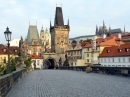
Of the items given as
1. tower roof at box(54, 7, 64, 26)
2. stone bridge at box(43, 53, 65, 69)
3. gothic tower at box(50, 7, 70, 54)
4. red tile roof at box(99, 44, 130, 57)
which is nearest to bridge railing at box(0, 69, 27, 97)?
red tile roof at box(99, 44, 130, 57)

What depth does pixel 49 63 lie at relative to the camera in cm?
11850

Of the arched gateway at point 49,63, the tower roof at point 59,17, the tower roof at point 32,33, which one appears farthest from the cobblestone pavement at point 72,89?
the tower roof at point 32,33

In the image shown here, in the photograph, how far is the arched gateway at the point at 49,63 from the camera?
114 meters

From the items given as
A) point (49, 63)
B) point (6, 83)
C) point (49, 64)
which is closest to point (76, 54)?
point (49, 64)

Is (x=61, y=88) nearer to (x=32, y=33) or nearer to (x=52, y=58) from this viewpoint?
(x=52, y=58)

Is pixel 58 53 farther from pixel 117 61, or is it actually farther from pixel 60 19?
pixel 117 61

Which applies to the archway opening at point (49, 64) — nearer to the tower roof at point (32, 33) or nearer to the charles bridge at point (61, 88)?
the tower roof at point (32, 33)

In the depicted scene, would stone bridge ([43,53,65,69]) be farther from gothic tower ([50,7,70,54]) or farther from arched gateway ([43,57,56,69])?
gothic tower ([50,7,70,54])

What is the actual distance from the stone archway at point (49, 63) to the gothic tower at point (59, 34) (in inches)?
174

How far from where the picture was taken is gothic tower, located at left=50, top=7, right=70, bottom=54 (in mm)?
115938

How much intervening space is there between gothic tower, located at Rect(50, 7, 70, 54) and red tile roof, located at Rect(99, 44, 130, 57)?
42442mm

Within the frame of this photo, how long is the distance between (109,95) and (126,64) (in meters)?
50.9

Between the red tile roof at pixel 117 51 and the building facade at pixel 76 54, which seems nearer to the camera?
the red tile roof at pixel 117 51

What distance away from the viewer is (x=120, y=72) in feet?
108
